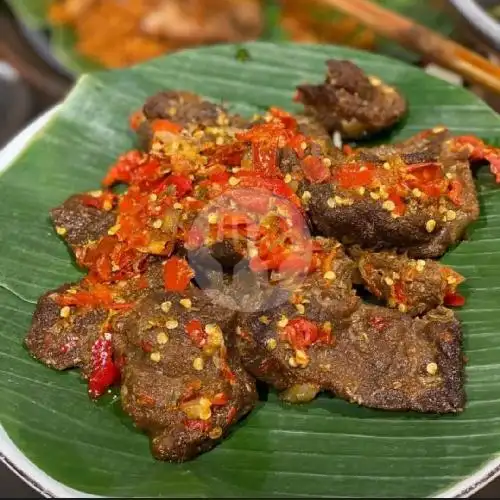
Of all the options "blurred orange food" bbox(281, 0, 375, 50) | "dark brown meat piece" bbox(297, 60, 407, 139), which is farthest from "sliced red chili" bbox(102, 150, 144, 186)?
"blurred orange food" bbox(281, 0, 375, 50)

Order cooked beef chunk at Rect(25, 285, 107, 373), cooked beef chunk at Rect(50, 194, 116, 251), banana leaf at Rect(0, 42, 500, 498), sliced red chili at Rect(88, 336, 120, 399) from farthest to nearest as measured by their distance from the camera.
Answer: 1. cooked beef chunk at Rect(50, 194, 116, 251)
2. cooked beef chunk at Rect(25, 285, 107, 373)
3. sliced red chili at Rect(88, 336, 120, 399)
4. banana leaf at Rect(0, 42, 500, 498)

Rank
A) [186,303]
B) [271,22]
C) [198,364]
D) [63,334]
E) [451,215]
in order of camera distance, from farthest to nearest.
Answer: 1. [271,22]
2. [451,215]
3. [63,334]
4. [186,303]
5. [198,364]

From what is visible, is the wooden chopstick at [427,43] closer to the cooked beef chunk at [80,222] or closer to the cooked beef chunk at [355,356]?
the cooked beef chunk at [355,356]

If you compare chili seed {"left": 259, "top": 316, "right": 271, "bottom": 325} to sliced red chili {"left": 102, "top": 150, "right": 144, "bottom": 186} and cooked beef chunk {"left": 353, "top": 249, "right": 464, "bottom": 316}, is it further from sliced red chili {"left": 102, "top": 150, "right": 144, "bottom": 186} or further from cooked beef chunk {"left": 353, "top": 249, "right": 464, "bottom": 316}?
sliced red chili {"left": 102, "top": 150, "right": 144, "bottom": 186}

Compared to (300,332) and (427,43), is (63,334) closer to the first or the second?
(300,332)

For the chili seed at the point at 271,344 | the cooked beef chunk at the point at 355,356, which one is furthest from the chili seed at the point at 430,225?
the chili seed at the point at 271,344

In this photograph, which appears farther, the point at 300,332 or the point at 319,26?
the point at 319,26

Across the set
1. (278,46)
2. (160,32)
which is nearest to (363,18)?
(278,46)


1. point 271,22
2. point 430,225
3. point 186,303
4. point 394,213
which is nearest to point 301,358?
point 186,303
